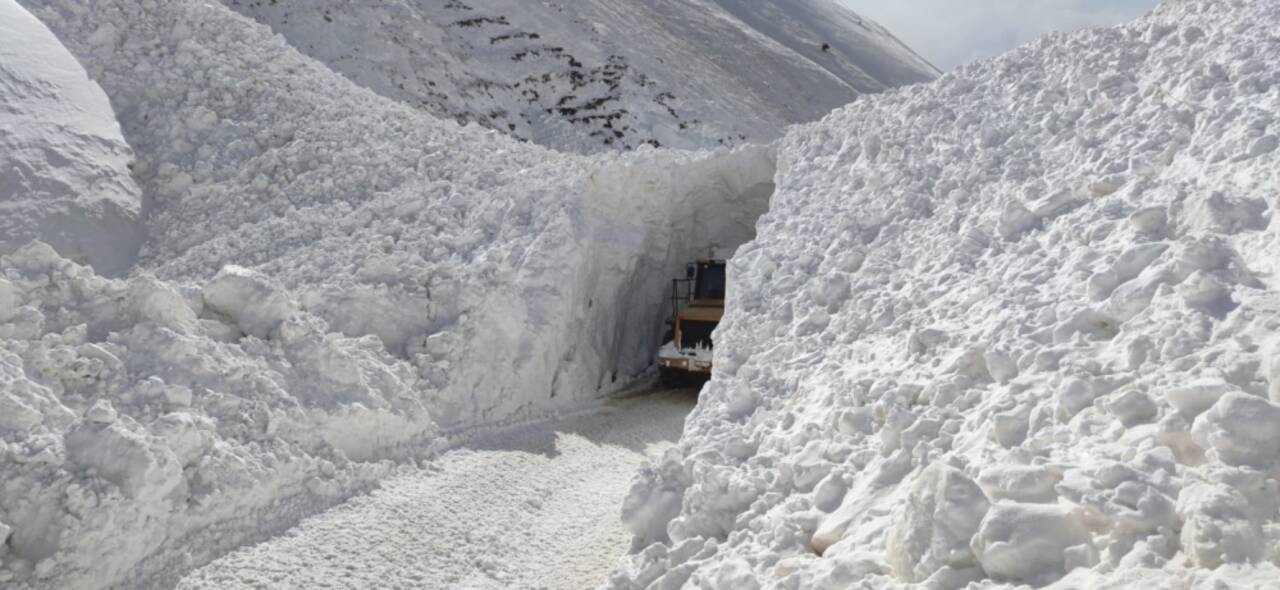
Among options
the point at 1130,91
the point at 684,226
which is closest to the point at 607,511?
the point at 1130,91

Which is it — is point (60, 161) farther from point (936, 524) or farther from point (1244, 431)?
point (1244, 431)

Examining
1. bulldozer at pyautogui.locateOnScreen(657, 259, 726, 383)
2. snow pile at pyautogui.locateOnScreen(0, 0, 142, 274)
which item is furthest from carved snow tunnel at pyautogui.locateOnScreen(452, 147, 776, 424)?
snow pile at pyautogui.locateOnScreen(0, 0, 142, 274)

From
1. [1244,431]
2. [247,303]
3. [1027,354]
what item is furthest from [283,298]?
[1244,431]

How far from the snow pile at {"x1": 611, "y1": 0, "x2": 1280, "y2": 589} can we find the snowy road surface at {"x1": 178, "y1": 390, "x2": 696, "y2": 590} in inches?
49.7

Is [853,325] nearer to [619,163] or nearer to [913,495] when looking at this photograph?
[913,495]

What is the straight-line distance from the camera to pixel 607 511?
9820 millimetres

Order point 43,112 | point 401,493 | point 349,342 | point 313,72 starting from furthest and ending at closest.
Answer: point 313,72 → point 43,112 → point 349,342 → point 401,493

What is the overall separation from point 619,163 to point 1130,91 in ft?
29.0

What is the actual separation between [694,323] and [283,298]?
7.42 m

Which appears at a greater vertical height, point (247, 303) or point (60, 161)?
point (60, 161)

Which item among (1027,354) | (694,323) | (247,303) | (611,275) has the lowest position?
(694,323)

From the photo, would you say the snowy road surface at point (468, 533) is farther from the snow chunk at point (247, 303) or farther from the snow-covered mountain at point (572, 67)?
the snow-covered mountain at point (572, 67)

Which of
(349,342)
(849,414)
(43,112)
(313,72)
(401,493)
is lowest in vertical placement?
(401,493)

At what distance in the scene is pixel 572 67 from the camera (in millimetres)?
38906
